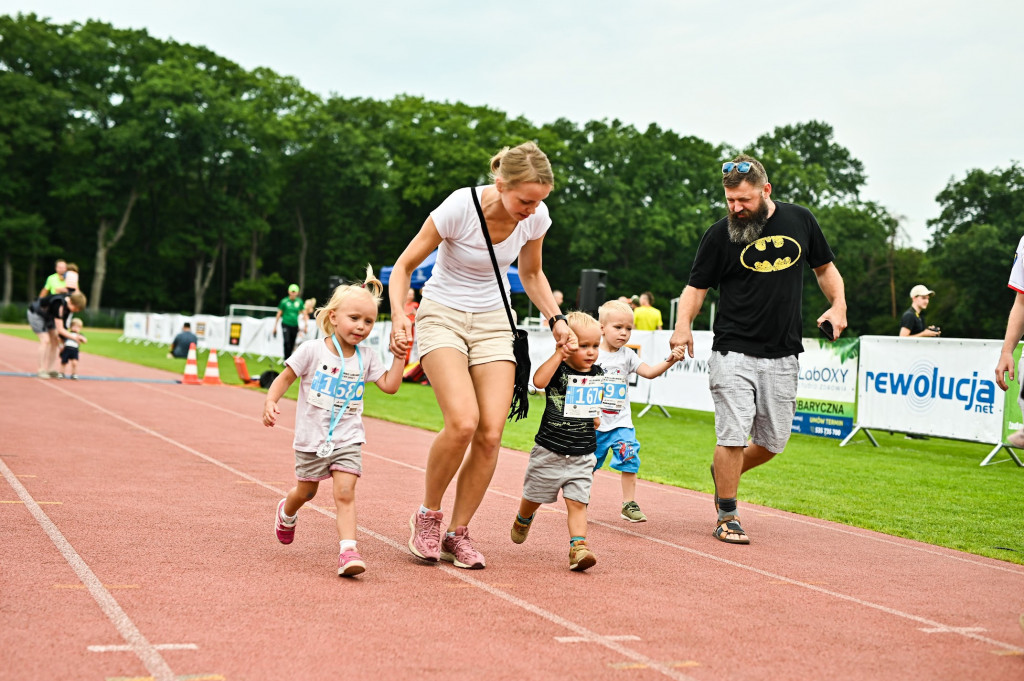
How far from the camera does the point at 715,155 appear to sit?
72.6 metres

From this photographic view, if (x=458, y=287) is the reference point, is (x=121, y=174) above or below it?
above

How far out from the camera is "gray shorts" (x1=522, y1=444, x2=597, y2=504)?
5.67 m

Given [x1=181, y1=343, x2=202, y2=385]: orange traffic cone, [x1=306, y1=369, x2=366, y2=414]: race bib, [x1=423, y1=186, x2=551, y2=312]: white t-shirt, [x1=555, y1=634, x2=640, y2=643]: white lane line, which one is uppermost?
[x1=423, y1=186, x2=551, y2=312]: white t-shirt

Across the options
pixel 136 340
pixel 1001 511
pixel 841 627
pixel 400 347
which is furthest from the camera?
pixel 136 340

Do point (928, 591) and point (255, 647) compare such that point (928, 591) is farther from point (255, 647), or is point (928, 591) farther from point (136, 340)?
point (136, 340)

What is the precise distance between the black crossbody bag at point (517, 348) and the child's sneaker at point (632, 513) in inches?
75.7

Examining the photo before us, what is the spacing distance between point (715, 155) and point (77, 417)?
211 ft

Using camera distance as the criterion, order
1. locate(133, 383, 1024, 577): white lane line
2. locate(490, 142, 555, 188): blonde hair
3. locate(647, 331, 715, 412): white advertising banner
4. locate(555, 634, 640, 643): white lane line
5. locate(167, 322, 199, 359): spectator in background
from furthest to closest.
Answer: locate(167, 322, 199, 359): spectator in background → locate(647, 331, 715, 412): white advertising banner → locate(133, 383, 1024, 577): white lane line → locate(490, 142, 555, 188): blonde hair → locate(555, 634, 640, 643): white lane line

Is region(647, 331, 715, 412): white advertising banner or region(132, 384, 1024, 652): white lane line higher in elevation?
region(647, 331, 715, 412): white advertising banner

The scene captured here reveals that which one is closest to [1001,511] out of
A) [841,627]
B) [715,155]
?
[841,627]

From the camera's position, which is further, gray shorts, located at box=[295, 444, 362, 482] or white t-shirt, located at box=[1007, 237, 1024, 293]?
gray shorts, located at box=[295, 444, 362, 482]

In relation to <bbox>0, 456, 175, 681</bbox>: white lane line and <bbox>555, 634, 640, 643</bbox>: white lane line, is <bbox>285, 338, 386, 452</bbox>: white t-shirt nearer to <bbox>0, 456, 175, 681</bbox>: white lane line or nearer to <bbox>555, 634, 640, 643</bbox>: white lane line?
<bbox>0, 456, 175, 681</bbox>: white lane line

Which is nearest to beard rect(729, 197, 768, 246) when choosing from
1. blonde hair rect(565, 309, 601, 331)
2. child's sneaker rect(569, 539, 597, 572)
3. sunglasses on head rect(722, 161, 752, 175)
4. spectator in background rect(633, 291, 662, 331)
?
sunglasses on head rect(722, 161, 752, 175)

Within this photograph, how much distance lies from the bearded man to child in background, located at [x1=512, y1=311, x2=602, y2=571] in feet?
3.48
